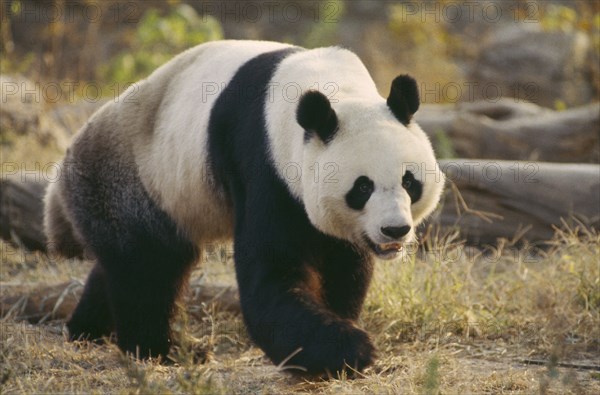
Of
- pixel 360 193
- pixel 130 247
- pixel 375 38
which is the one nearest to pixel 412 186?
pixel 360 193

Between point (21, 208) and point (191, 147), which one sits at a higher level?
point (191, 147)

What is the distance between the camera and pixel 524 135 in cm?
907

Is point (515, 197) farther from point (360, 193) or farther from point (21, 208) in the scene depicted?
point (21, 208)

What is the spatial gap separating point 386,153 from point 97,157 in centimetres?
218

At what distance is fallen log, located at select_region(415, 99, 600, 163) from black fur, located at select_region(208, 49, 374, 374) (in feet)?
13.9

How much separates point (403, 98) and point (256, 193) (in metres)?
0.85

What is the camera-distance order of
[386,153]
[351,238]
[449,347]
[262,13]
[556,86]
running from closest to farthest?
[386,153], [351,238], [449,347], [556,86], [262,13]

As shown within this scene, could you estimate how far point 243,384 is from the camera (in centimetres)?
451

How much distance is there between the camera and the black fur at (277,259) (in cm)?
416

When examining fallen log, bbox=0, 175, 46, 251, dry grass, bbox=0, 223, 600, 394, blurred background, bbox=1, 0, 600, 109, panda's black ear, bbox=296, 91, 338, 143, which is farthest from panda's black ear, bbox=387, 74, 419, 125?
blurred background, bbox=1, 0, 600, 109

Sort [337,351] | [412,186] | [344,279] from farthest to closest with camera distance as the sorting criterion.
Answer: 1. [344,279]
2. [412,186]
3. [337,351]

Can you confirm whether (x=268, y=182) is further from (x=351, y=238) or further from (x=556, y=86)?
(x=556, y=86)

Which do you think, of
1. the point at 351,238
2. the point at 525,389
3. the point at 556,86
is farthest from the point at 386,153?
the point at 556,86

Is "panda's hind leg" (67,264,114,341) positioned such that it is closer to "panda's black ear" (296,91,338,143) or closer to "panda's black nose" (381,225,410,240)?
"panda's black ear" (296,91,338,143)
